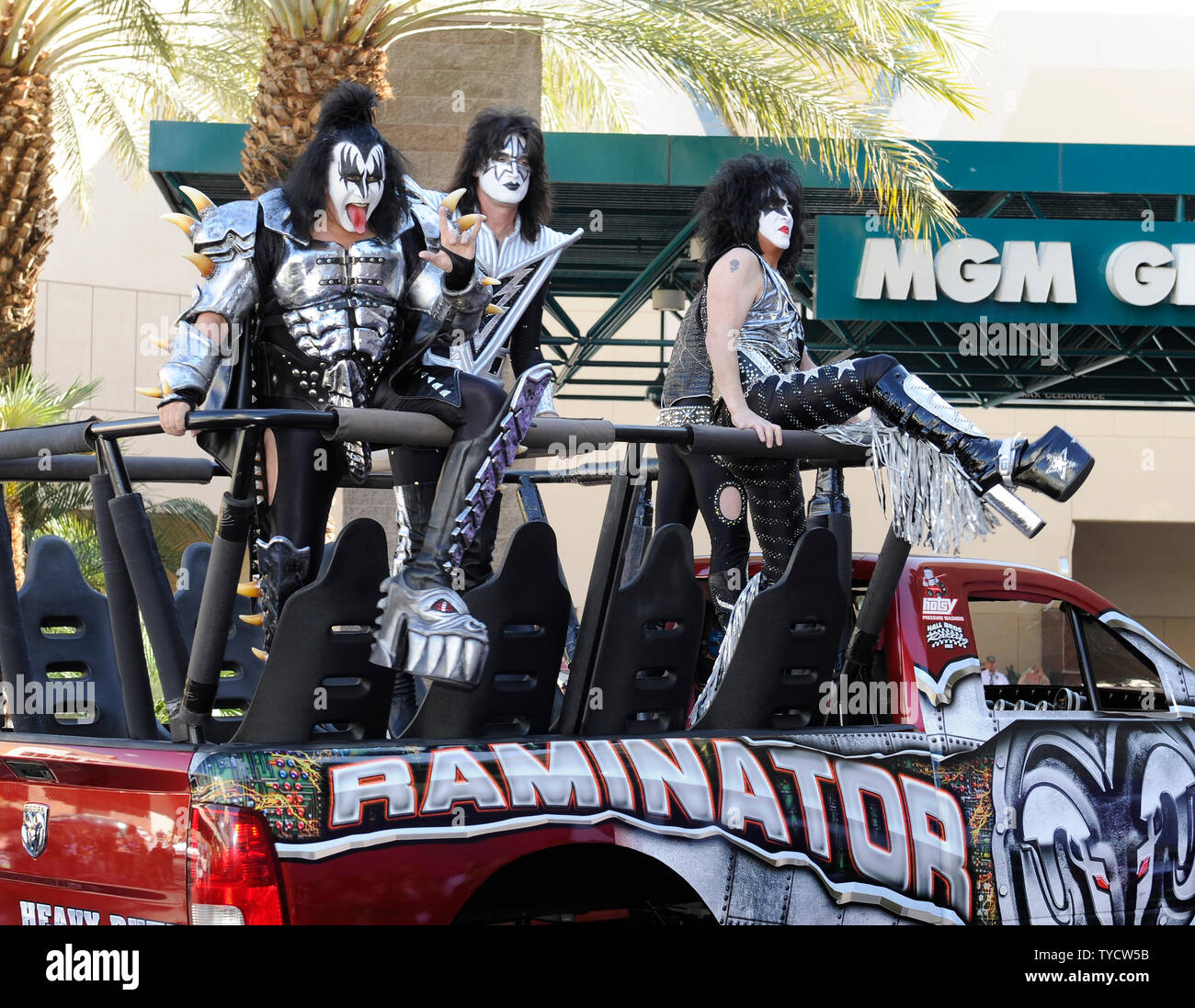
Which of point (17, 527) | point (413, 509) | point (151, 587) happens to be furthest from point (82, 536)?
point (151, 587)

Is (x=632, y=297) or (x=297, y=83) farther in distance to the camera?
(x=632, y=297)

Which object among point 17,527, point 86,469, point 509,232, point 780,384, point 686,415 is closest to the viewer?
point 86,469

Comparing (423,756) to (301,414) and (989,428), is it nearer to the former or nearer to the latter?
(301,414)

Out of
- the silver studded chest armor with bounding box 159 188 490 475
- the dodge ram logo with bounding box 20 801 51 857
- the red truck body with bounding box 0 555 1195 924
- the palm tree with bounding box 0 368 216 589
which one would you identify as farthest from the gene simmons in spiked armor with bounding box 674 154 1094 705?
the palm tree with bounding box 0 368 216 589

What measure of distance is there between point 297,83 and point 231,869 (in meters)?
7.49

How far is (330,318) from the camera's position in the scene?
3.80 meters

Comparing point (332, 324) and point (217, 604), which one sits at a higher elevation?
point (332, 324)

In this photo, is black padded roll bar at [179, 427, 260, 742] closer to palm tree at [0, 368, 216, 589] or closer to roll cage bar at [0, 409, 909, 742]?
roll cage bar at [0, 409, 909, 742]

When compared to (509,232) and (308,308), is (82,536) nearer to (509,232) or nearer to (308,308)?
(509,232)

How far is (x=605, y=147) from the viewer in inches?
445

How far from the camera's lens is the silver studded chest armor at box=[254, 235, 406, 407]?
12.5 feet

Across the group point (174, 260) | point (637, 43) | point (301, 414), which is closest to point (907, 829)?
point (301, 414)

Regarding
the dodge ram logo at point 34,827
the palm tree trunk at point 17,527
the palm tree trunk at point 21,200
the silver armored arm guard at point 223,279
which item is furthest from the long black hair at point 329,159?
the palm tree trunk at point 17,527

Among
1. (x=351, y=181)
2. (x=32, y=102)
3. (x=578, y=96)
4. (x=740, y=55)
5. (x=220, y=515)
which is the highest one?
(x=578, y=96)
